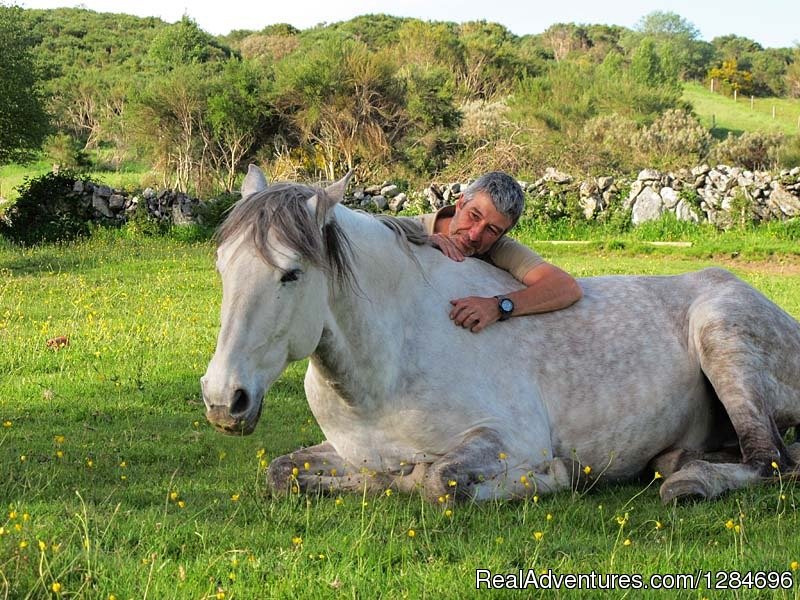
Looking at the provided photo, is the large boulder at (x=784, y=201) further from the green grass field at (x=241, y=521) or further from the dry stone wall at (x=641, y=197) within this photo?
the green grass field at (x=241, y=521)

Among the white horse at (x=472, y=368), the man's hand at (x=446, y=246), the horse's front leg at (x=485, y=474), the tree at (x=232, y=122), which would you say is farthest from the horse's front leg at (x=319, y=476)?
the tree at (x=232, y=122)

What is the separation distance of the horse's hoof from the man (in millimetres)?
1211

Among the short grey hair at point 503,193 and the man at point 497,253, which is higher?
the short grey hair at point 503,193

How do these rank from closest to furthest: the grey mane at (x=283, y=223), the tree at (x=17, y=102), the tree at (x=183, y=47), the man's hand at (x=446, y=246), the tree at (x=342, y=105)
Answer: the grey mane at (x=283, y=223) < the man's hand at (x=446, y=246) < the tree at (x=17, y=102) < the tree at (x=342, y=105) < the tree at (x=183, y=47)

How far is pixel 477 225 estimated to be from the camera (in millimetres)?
5250

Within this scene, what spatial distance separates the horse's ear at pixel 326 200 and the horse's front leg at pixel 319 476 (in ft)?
4.22

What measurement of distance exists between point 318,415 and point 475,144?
29697mm

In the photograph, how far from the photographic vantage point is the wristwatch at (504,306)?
5008 mm

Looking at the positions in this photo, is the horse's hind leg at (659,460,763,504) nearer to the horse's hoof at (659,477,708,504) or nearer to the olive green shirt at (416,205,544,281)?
the horse's hoof at (659,477,708,504)

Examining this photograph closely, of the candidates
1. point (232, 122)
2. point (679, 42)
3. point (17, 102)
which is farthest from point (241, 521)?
point (679, 42)

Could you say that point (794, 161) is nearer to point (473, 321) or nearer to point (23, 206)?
point (23, 206)

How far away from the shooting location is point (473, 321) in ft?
16.0

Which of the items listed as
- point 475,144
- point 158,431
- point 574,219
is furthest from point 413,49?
point 158,431

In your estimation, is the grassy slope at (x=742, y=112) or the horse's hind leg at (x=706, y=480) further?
the grassy slope at (x=742, y=112)
